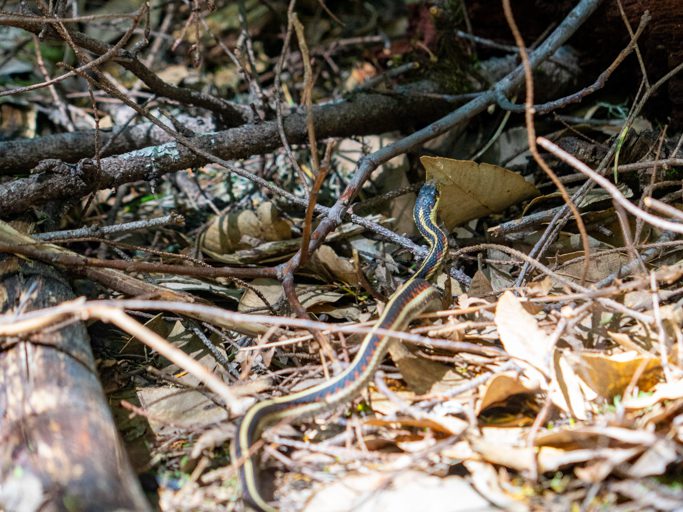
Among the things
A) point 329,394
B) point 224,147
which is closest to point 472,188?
point 224,147

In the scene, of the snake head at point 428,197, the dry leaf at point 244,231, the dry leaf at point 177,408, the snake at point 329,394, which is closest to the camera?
the snake at point 329,394

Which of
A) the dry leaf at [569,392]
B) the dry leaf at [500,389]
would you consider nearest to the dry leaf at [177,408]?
the dry leaf at [500,389]

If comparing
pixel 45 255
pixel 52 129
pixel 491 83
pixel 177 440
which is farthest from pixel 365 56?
pixel 177 440

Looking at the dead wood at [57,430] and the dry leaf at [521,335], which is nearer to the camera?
the dead wood at [57,430]

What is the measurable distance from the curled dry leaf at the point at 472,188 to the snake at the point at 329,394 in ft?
1.92

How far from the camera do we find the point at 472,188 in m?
2.95

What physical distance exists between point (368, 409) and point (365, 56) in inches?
124

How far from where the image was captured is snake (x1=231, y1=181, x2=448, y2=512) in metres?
1.78

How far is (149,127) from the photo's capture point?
3.39 m

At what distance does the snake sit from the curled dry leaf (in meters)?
0.59

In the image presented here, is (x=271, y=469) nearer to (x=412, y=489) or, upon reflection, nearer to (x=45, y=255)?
(x=412, y=489)

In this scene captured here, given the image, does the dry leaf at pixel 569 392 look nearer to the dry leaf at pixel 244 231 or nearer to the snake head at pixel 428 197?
the snake head at pixel 428 197

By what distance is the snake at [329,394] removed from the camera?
178cm

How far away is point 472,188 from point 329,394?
4.43ft
